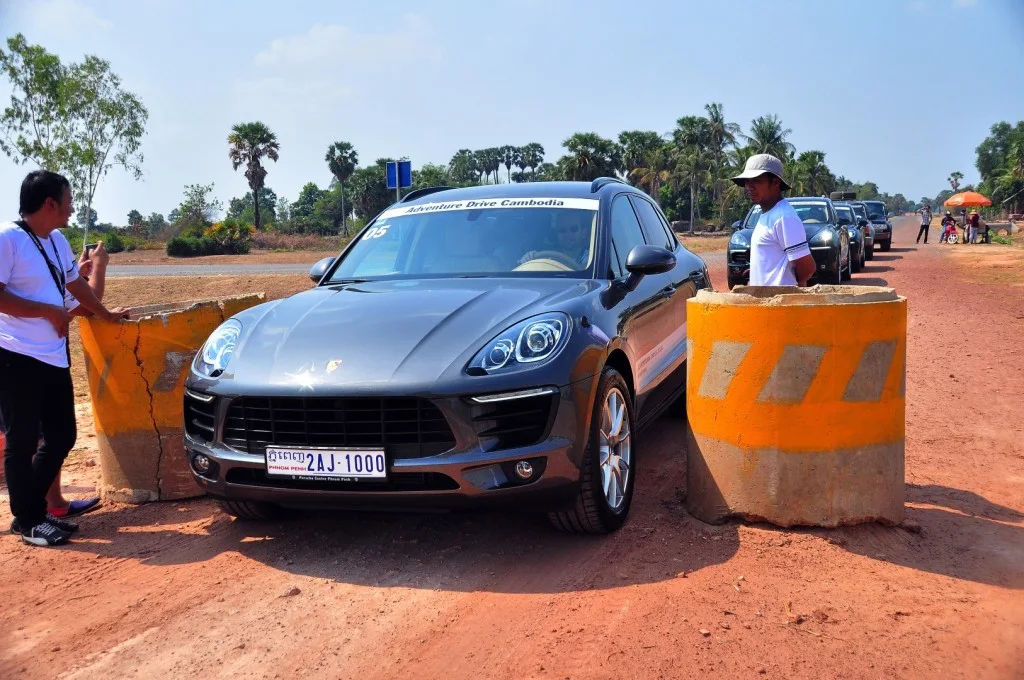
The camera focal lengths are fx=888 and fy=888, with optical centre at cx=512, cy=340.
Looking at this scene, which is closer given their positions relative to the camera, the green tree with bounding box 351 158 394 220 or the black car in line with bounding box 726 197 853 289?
the black car in line with bounding box 726 197 853 289

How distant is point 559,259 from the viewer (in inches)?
192

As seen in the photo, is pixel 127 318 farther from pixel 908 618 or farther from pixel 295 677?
pixel 908 618

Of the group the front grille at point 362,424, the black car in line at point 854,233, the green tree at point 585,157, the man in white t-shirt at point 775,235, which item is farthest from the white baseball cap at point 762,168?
the green tree at point 585,157

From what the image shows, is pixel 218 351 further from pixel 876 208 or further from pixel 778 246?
pixel 876 208

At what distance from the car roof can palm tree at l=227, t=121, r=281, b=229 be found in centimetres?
7334

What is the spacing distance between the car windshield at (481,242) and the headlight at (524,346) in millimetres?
857

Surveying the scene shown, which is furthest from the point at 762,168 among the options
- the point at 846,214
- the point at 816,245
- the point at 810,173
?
the point at 810,173

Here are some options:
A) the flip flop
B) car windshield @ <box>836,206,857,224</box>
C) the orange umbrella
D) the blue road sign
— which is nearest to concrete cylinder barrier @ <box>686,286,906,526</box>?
the flip flop

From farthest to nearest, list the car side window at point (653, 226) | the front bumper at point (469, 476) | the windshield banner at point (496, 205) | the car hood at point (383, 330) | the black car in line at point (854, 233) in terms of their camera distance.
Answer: the black car in line at point (854, 233), the car side window at point (653, 226), the windshield banner at point (496, 205), the car hood at point (383, 330), the front bumper at point (469, 476)

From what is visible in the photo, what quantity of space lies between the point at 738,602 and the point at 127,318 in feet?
11.4

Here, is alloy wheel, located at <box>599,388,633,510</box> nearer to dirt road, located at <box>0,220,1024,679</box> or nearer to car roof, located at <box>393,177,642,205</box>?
dirt road, located at <box>0,220,1024,679</box>

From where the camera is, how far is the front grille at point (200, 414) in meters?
3.93

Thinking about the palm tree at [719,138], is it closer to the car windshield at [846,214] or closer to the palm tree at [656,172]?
the palm tree at [656,172]

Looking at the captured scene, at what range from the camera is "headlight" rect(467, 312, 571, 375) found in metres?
3.70
